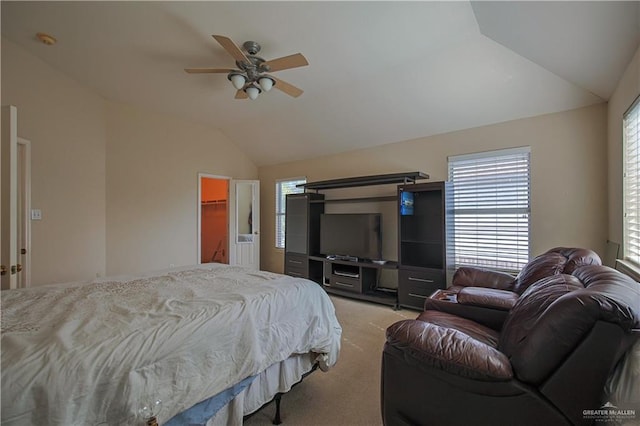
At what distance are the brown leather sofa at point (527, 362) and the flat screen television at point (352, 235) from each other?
9.53ft

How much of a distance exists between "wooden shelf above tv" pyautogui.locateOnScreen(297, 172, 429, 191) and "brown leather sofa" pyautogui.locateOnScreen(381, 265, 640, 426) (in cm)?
266

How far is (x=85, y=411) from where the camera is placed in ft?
3.44

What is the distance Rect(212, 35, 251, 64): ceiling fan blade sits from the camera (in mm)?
2238

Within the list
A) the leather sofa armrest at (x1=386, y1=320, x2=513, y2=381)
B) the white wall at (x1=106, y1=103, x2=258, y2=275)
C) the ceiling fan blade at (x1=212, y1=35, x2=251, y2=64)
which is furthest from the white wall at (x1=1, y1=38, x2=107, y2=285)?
the leather sofa armrest at (x1=386, y1=320, x2=513, y2=381)

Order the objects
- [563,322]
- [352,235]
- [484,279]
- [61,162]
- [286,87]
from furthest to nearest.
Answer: [352,235] → [61,162] → [286,87] → [484,279] → [563,322]

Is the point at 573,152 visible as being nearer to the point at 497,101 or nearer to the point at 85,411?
the point at 497,101

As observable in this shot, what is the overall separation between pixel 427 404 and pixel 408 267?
278 centimetres

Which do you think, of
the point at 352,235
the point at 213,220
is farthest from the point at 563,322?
the point at 213,220

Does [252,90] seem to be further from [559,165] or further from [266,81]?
[559,165]

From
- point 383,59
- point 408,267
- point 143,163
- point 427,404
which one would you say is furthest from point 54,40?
point 408,267

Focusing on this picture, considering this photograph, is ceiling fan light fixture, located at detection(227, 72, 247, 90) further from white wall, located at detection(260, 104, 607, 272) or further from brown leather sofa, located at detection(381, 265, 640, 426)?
brown leather sofa, located at detection(381, 265, 640, 426)

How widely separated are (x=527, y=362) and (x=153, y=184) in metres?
5.49

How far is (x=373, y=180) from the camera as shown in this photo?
4426mm

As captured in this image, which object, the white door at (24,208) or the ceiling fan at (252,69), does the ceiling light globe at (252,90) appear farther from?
the white door at (24,208)
